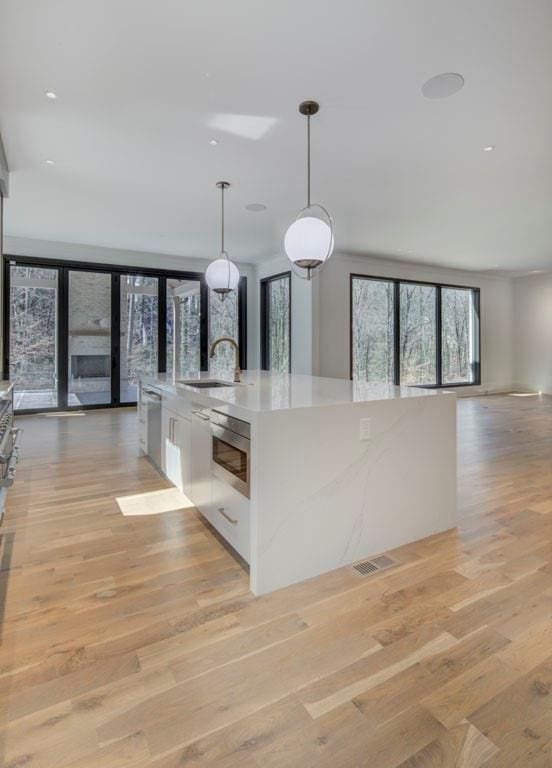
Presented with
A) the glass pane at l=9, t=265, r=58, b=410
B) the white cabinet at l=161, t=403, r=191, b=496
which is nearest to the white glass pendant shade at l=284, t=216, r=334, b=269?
the white cabinet at l=161, t=403, r=191, b=496

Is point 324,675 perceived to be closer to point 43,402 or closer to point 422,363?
point 43,402

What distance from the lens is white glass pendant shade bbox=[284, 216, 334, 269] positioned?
3020 mm

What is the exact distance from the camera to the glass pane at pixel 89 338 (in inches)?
301

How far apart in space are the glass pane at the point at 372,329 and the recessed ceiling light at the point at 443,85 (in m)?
5.45

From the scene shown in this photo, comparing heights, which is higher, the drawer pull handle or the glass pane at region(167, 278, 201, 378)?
the glass pane at region(167, 278, 201, 378)

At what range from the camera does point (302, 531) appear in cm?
216

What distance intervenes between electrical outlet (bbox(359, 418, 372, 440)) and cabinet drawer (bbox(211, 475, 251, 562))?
71cm

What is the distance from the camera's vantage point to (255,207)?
5531 millimetres

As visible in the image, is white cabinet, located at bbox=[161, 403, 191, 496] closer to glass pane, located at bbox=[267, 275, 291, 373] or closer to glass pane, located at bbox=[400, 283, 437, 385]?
glass pane, located at bbox=[267, 275, 291, 373]

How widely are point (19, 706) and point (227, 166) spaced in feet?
14.1

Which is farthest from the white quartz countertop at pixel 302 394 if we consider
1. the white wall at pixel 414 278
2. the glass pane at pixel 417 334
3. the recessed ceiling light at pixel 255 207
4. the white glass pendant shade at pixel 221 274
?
the glass pane at pixel 417 334

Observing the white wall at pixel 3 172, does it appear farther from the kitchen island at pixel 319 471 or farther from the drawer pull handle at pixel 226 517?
the drawer pull handle at pixel 226 517

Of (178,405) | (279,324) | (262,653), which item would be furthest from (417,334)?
(262,653)

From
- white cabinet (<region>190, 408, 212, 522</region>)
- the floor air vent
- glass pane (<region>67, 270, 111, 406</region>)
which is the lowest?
the floor air vent
